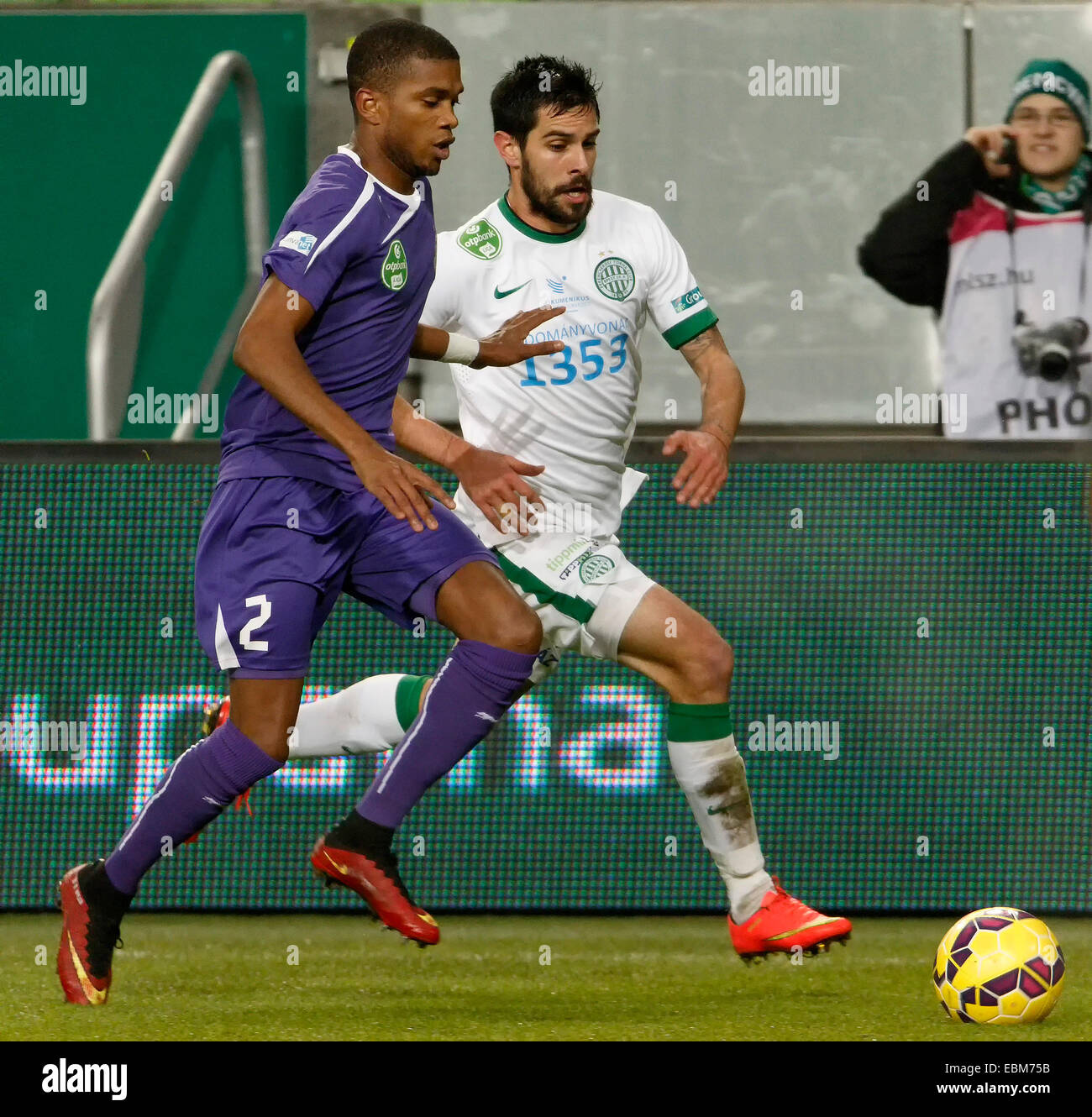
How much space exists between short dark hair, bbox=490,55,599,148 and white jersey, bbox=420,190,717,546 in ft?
0.89

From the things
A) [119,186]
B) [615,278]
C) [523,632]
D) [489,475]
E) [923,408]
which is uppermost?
[119,186]

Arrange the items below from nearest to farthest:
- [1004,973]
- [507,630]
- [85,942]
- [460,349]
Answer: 1. [1004,973]
2. [507,630]
3. [85,942]
4. [460,349]

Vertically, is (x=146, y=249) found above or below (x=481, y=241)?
above

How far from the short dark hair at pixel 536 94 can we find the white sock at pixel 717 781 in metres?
1.53

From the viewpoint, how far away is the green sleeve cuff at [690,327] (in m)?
5.36

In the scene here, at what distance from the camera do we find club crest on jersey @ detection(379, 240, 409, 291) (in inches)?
177

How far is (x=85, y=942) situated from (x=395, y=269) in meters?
1.63

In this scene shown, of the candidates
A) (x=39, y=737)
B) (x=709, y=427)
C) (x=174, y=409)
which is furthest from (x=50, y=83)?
(x=709, y=427)

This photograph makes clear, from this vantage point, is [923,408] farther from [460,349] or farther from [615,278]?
[460,349]

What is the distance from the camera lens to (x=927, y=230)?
713 centimetres

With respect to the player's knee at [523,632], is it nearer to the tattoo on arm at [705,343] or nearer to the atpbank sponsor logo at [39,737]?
the tattoo on arm at [705,343]

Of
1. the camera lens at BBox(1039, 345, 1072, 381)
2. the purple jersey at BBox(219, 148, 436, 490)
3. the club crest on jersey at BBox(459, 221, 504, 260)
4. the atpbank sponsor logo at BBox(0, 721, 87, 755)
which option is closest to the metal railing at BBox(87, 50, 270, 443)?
the atpbank sponsor logo at BBox(0, 721, 87, 755)

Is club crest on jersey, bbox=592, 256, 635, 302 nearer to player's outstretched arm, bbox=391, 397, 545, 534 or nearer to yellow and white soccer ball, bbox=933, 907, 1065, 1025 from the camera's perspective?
player's outstretched arm, bbox=391, 397, 545, 534

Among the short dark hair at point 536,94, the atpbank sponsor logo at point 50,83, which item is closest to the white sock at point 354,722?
the short dark hair at point 536,94
